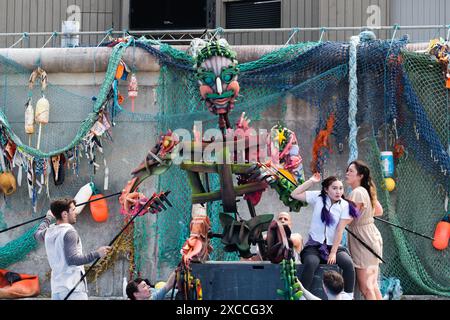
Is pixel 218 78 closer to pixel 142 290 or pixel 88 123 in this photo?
pixel 142 290

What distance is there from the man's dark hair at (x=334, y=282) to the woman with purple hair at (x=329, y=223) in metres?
0.50

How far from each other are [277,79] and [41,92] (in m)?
2.73

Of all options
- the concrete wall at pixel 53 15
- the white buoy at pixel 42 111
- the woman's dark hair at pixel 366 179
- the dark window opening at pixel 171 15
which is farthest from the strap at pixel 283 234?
the concrete wall at pixel 53 15

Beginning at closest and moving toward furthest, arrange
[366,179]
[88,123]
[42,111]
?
[366,179]
[88,123]
[42,111]

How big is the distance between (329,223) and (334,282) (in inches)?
30.2

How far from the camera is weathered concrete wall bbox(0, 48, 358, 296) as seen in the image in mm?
13742

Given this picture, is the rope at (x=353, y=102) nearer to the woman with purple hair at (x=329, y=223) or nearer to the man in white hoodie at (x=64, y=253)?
the woman with purple hair at (x=329, y=223)

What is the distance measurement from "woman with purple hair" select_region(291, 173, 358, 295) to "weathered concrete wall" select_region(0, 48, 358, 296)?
3.01 meters

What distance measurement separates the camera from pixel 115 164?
1403 centimetres

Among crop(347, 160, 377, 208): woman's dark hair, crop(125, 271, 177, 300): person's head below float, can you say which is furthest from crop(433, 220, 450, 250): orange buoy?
crop(125, 271, 177, 300): person's head below float

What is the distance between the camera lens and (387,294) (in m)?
12.9

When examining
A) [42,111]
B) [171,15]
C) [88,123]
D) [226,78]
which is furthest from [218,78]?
[171,15]

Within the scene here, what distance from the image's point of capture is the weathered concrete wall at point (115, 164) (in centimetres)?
1374
